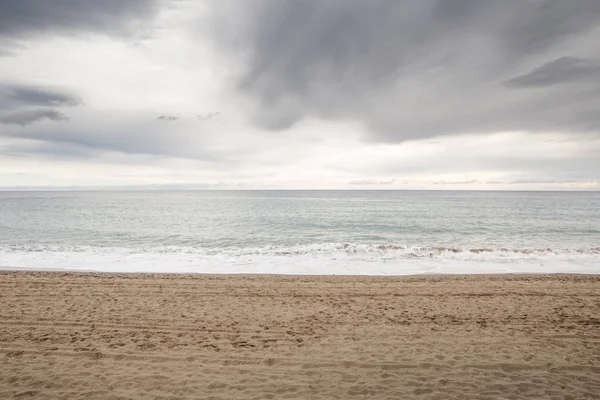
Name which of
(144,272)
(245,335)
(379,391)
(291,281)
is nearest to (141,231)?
(144,272)

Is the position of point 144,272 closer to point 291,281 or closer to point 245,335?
point 291,281

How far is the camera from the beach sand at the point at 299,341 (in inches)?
230

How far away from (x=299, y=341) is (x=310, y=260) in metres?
12.6

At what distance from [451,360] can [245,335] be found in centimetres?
458

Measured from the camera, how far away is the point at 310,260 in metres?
20.4

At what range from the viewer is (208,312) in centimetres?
999

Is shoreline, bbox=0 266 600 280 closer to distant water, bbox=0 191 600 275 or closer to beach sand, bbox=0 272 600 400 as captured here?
distant water, bbox=0 191 600 275

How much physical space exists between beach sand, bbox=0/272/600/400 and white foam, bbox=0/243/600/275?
15.2 ft

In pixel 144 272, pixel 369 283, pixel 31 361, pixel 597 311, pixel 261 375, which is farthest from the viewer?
pixel 144 272

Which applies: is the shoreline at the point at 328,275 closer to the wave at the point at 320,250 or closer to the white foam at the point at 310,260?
the white foam at the point at 310,260

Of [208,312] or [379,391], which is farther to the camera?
[208,312]

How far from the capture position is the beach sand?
5836 mm

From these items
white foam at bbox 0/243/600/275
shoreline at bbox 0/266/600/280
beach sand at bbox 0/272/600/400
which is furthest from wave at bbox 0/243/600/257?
beach sand at bbox 0/272/600/400

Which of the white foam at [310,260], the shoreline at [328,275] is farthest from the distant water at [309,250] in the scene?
the shoreline at [328,275]
